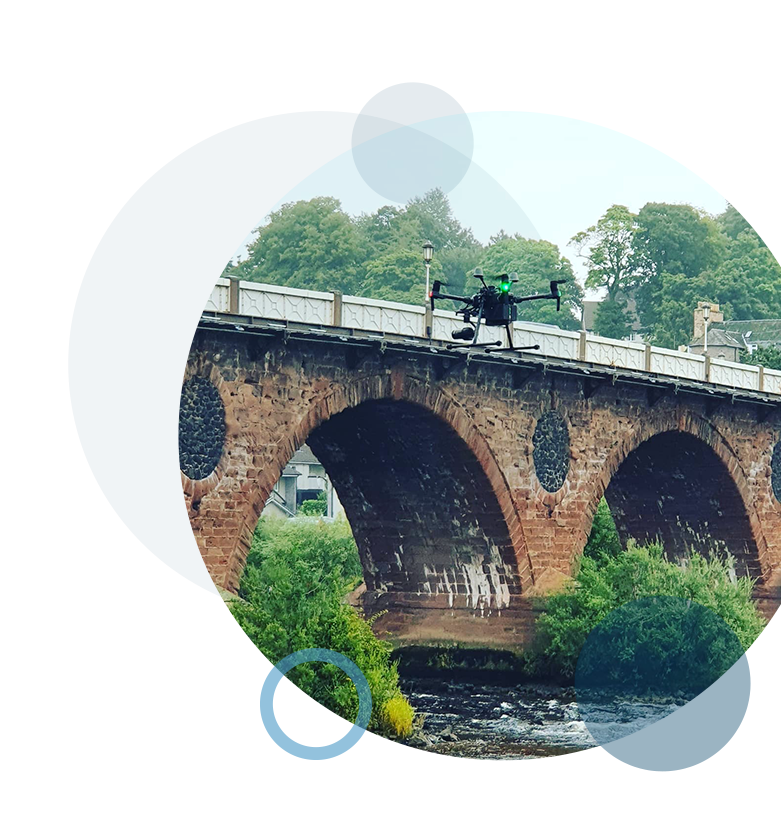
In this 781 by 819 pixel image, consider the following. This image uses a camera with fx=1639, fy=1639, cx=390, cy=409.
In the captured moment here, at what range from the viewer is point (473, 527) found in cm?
3681

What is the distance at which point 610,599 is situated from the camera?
36.2 meters

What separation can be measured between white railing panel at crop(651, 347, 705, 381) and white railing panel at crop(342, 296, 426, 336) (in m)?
8.67

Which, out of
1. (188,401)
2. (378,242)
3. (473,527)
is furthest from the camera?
(378,242)

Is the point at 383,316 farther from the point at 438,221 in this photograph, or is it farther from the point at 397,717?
the point at 438,221

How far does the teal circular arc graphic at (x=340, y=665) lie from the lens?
91.8 feet

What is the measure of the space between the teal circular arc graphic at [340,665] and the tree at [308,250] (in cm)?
1895

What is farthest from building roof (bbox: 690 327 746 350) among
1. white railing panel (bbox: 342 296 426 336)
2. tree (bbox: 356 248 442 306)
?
white railing panel (bbox: 342 296 426 336)

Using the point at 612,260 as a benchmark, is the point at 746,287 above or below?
below

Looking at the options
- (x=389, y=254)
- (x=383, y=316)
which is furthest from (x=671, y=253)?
(x=383, y=316)

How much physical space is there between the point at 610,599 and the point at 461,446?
487 centimetres

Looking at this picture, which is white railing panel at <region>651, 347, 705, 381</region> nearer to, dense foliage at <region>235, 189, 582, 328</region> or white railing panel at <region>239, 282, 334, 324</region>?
dense foliage at <region>235, 189, 582, 328</region>

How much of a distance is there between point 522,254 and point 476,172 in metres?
3.51

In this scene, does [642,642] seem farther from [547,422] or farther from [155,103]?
[155,103]

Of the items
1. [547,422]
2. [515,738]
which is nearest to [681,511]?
[547,422]
